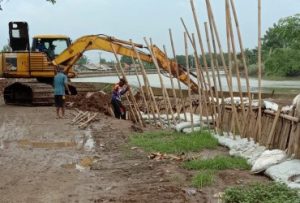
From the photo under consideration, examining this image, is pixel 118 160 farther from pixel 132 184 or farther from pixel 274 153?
pixel 274 153

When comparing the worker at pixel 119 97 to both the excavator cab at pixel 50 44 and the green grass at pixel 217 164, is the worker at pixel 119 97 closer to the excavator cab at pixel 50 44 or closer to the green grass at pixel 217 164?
the excavator cab at pixel 50 44

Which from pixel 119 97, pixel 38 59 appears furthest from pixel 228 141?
pixel 38 59

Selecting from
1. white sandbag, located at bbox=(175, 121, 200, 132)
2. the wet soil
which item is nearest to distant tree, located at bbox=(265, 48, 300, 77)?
white sandbag, located at bbox=(175, 121, 200, 132)

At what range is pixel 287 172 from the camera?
26.2ft

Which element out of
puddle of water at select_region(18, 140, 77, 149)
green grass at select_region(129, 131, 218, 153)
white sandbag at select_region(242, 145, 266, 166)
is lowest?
puddle of water at select_region(18, 140, 77, 149)

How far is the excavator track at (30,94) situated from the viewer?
21.2 meters

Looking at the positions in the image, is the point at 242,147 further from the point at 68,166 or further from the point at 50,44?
the point at 50,44

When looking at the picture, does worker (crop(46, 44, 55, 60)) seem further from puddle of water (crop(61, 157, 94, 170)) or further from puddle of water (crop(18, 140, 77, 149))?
puddle of water (crop(61, 157, 94, 170))

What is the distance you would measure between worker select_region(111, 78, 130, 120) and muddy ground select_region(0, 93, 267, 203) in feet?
8.35

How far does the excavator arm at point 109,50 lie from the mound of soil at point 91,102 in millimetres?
1407

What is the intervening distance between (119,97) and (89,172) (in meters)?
8.29

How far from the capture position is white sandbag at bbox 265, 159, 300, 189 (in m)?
7.70

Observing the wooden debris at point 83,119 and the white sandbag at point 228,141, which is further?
the wooden debris at point 83,119

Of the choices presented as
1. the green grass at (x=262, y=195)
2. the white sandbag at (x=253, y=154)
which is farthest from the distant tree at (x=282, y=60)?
the green grass at (x=262, y=195)
